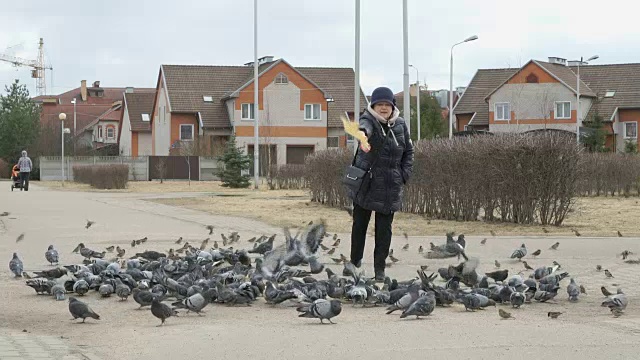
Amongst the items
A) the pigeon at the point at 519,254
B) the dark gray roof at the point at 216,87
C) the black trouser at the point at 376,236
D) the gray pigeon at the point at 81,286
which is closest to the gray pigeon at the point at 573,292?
the black trouser at the point at 376,236

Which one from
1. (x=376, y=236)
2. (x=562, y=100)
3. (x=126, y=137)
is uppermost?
(x=562, y=100)

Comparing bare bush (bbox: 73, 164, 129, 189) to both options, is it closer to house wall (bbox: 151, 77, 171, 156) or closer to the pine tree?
the pine tree

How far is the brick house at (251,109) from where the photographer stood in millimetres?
72250

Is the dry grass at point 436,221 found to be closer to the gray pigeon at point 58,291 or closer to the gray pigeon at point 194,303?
the gray pigeon at point 58,291

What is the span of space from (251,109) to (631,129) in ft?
90.6

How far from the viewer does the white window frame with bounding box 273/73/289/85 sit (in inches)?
2874

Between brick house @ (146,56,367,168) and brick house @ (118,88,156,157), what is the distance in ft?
26.9

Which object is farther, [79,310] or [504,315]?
[504,315]

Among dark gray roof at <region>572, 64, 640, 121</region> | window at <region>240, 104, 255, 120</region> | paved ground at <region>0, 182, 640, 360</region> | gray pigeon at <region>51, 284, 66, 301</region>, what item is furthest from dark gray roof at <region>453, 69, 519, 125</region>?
gray pigeon at <region>51, 284, 66, 301</region>

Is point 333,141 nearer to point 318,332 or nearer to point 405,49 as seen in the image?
point 405,49

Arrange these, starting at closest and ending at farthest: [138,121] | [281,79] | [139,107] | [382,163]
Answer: [382,163]
[281,79]
[138,121]
[139,107]

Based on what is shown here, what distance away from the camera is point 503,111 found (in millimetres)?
73875

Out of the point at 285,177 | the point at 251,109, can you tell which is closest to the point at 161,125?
the point at 251,109

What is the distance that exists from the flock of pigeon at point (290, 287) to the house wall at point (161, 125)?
64590mm
